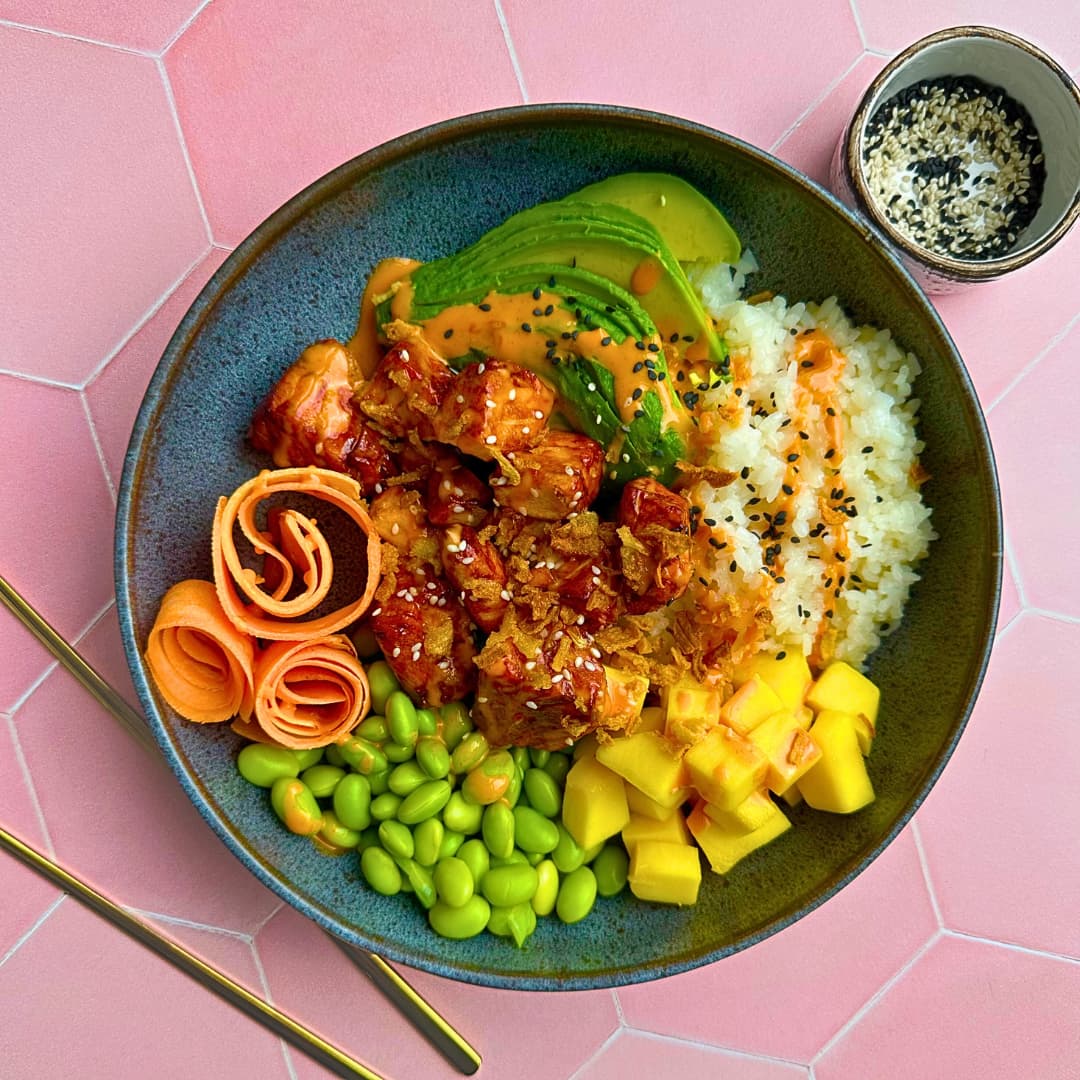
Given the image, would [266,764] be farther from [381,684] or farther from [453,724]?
[453,724]

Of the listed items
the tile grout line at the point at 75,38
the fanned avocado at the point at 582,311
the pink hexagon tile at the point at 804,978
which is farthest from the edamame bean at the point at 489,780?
the tile grout line at the point at 75,38

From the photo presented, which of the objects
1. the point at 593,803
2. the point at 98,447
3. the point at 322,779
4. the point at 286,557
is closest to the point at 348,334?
the point at 286,557

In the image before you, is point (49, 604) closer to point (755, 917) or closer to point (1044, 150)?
point (755, 917)

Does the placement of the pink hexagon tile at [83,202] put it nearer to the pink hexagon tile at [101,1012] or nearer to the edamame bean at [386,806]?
the edamame bean at [386,806]

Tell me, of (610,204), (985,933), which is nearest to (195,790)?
(610,204)

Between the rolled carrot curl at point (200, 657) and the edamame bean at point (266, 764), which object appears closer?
the rolled carrot curl at point (200, 657)

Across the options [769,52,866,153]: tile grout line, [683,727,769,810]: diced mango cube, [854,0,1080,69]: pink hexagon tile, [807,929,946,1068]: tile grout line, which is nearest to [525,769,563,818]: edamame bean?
[683,727,769,810]: diced mango cube

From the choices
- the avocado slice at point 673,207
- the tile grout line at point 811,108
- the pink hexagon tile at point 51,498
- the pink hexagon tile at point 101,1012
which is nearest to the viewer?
the avocado slice at point 673,207
